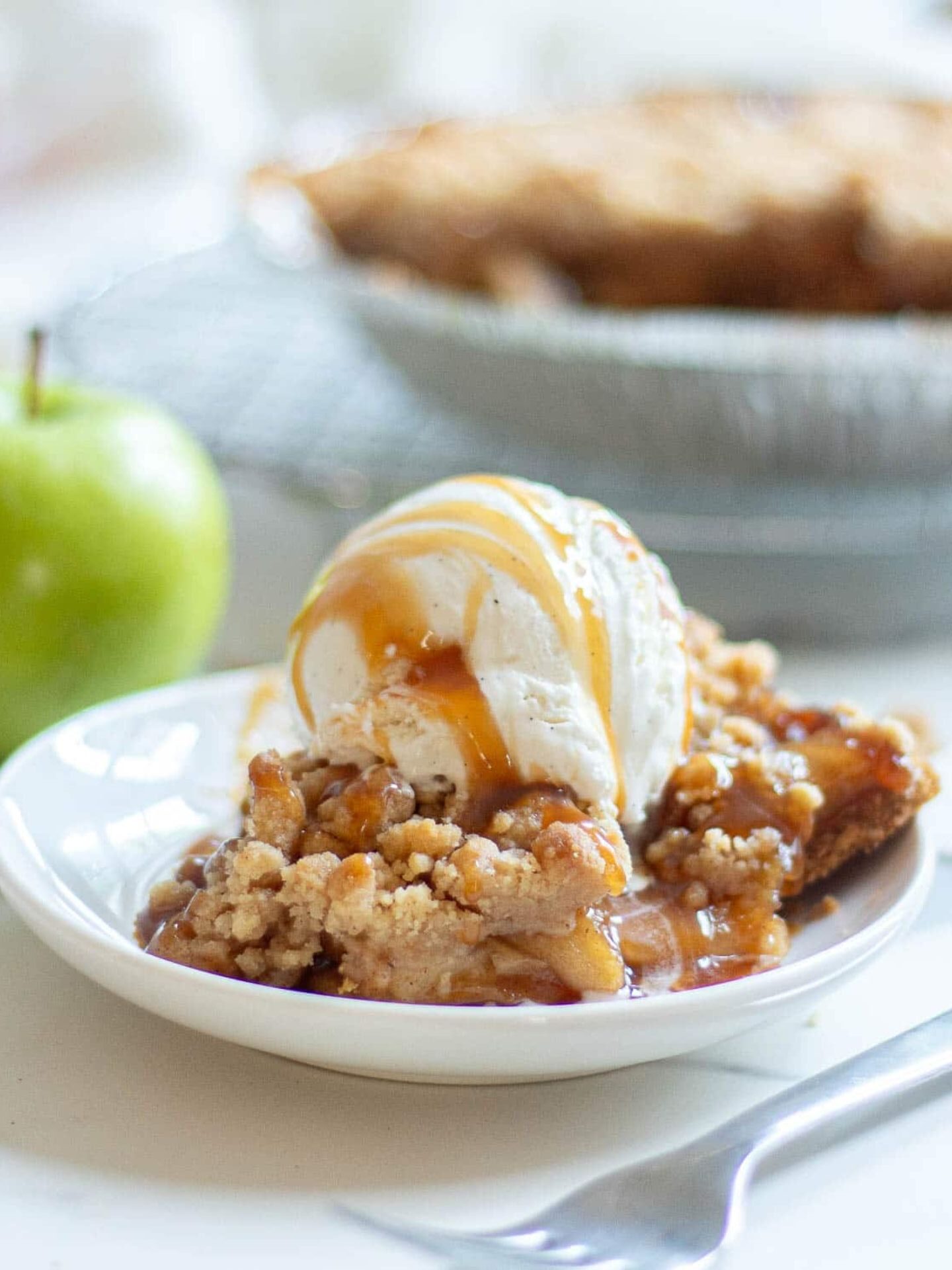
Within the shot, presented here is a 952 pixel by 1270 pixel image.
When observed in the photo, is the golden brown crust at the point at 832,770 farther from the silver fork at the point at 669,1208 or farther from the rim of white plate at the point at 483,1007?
the silver fork at the point at 669,1208

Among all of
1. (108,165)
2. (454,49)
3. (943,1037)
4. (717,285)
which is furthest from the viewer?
(454,49)

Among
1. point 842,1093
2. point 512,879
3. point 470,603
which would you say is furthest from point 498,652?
point 842,1093

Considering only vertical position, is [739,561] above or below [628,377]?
→ below

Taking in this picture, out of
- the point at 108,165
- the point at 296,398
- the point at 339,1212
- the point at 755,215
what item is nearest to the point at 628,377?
the point at 755,215

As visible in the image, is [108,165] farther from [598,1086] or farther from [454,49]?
[598,1086]

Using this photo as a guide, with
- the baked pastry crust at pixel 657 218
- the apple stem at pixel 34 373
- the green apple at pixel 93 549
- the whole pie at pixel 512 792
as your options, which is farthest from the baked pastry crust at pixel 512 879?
the baked pastry crust at pixel 657 218

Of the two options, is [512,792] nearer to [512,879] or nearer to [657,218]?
[512,879]
